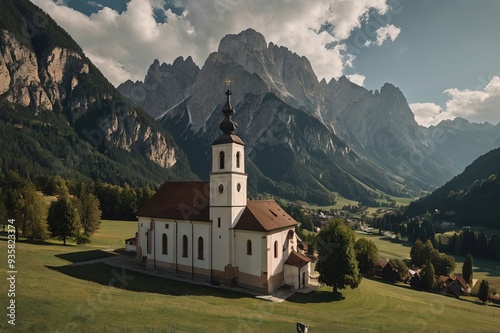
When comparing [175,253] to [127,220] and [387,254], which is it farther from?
[387,254]

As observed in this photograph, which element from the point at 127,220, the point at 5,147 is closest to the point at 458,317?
the point at 127,220

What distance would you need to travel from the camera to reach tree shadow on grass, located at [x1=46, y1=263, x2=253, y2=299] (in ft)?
120

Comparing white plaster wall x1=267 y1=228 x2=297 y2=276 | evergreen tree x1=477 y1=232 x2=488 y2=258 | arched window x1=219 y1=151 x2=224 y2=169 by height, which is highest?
arched window x1=219 y1=151 x2=224 y2=169

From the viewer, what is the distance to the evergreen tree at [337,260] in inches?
1649

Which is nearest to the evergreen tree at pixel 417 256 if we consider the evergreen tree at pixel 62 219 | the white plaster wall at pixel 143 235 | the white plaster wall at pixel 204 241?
the white plaster wall at pixel 204 241

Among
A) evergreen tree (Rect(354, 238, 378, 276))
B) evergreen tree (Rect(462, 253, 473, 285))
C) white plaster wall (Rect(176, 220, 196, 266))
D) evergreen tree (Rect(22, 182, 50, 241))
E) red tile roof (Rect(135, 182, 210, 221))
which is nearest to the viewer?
white plaster wall (Rect(176, 220, 196, 266))

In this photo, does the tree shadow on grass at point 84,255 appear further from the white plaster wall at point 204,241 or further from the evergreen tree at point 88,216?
the white plaster wall at point 204,241

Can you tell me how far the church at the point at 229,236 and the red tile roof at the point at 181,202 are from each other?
0.16m

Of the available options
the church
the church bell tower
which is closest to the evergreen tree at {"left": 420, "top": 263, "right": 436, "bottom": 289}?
the church

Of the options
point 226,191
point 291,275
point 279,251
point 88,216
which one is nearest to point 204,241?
point 226,191

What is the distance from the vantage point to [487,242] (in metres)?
115

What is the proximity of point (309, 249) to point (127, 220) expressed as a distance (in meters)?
56.8

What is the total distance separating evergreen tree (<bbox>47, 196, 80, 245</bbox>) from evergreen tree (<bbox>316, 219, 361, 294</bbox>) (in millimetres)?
42295

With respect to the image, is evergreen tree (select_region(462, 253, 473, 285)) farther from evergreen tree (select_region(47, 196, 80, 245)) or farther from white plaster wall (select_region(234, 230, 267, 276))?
evergreen tree (select_region(47, 196, 80, 245))
